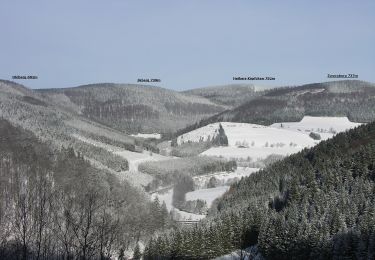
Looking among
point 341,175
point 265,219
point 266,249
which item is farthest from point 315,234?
point 341,175

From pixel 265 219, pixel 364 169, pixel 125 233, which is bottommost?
pixel 125 233

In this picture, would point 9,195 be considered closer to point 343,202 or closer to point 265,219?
point 265,219

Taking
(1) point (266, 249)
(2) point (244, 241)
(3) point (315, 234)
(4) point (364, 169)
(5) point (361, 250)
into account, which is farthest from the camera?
(4) point (364, 169)

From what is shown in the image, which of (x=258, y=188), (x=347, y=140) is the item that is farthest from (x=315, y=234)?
(x=347, y=140)

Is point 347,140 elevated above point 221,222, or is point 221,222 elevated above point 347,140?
point 347,140

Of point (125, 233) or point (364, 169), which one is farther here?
point (125, 233)

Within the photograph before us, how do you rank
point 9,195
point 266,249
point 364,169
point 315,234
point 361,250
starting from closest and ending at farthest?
point 361,250 → point 315,234 → point 266,249 → point 364,169 → point 9,195
